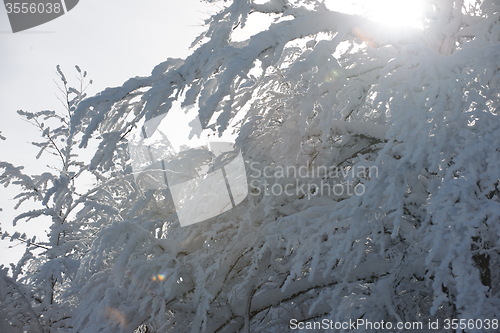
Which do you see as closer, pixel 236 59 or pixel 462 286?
pixel 462 286

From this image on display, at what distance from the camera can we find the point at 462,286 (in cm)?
246

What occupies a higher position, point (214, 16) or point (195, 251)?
point (214, 16)

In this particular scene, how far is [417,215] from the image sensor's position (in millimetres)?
4367

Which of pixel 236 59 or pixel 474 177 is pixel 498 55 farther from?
pixel 236 59

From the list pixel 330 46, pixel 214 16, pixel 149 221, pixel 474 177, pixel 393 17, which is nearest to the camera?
pixel 474 177

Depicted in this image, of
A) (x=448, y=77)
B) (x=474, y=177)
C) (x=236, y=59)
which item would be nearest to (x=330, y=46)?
(x=236, y=59)

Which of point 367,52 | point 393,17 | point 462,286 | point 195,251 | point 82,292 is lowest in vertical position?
point 82,292

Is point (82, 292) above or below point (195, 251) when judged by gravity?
below

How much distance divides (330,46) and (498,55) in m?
1.11

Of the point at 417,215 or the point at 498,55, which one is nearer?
the point at 498,55

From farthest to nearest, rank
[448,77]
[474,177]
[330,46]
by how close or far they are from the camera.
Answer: [330,46]
[448,77]
[474,177]

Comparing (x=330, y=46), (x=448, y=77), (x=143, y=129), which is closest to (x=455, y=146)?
(x=448, y=77)

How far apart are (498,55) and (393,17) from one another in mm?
1363

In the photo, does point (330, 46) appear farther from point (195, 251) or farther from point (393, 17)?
point (195, 251)
